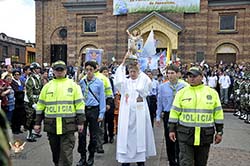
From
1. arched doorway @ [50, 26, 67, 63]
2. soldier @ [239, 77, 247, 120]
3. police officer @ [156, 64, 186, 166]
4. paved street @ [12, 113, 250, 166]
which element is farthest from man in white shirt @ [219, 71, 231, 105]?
arched doorway @ [50, 26, 67, 63]

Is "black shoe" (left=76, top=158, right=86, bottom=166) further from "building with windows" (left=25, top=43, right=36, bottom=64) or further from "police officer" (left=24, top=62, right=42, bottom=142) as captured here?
"building with windows" (left=25, top=43, right=36, bottom=64)

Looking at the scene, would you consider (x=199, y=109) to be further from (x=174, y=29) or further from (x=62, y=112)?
(x=174, y=29)

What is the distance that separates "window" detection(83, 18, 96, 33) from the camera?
1102 inches

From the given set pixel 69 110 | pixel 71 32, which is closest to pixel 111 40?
pixel 71 32

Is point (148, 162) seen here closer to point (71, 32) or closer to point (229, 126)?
point (229, 126)

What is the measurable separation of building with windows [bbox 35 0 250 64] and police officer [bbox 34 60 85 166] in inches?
814

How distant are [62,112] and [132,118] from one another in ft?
4.98

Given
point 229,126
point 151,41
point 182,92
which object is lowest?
point 229,126

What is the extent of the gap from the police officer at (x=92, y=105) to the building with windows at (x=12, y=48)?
1662 inches

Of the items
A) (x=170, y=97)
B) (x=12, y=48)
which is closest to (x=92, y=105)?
(x=170, y=97)

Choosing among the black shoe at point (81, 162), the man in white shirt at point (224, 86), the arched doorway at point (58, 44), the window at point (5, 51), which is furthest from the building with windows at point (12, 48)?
the black shoe at point (81, 162)

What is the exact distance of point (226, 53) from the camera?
997 inches

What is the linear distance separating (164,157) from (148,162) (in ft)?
2.08

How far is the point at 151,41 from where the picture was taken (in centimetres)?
1038
